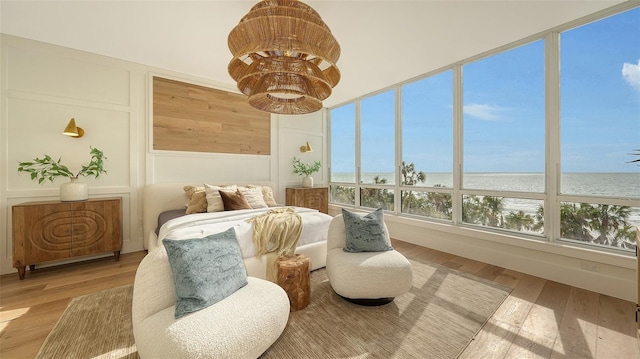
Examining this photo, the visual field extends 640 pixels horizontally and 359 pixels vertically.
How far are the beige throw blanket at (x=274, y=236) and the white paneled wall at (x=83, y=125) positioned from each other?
2206mm

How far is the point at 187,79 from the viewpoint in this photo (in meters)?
3.82

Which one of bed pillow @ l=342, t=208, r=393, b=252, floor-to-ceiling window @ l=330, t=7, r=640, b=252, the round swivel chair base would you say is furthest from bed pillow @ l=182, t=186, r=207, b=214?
floor-to-ceiling window @ l=330, t=7, r=640, b=252

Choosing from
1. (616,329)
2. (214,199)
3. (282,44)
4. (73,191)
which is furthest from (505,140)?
(73,191)

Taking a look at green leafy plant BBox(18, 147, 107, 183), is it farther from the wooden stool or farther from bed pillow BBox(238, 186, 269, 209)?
the wooden stool

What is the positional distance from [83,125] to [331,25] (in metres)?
3.44

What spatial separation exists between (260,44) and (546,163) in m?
3.35

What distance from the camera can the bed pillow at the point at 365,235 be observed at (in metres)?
2.21

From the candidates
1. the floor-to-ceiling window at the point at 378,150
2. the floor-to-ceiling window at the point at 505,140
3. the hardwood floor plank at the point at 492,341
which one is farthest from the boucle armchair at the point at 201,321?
the floor-to-ceiling window at the point at 378,150

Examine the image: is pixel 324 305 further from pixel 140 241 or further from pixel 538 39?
pixel 538 39

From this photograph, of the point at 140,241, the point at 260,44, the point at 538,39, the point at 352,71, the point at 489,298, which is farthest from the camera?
the point at 352,71

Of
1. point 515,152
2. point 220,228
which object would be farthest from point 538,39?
point 220,228

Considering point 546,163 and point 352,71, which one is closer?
point 546,163

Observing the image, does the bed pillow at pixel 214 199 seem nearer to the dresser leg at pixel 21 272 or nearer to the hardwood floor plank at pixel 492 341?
the dresser leg at pixel 21 272

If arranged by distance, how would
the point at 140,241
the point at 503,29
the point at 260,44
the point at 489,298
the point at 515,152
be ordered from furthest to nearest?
the point at 140,241 → the point at 515,152 → the point at 503,29 → the point at 489,298 → the point at 260,44
